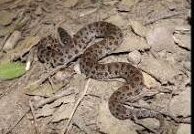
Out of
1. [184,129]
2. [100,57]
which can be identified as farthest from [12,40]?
[184,129]

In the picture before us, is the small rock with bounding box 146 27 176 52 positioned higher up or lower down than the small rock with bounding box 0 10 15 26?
higher up

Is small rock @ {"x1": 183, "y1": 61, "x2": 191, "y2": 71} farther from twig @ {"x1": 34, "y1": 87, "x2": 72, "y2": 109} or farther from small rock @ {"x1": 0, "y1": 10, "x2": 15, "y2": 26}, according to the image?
small rock @ {"x1": 0, "y1": 10, "x2": 15, "y2": 26}

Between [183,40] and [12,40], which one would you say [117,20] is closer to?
[183,40]

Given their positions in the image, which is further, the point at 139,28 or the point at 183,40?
the point at 139,28

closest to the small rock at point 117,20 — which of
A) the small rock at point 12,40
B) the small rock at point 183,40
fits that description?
the small rock at point 183,40

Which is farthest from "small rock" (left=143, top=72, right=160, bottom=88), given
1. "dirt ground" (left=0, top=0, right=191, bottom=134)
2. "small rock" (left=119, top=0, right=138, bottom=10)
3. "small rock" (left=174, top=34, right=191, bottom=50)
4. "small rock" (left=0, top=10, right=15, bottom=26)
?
"small rock" (left=0, top=10, right=15, bottom=26)

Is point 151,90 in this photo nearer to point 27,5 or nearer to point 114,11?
point 114,11

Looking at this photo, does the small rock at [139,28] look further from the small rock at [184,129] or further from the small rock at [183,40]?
the small rock at [184,129]
